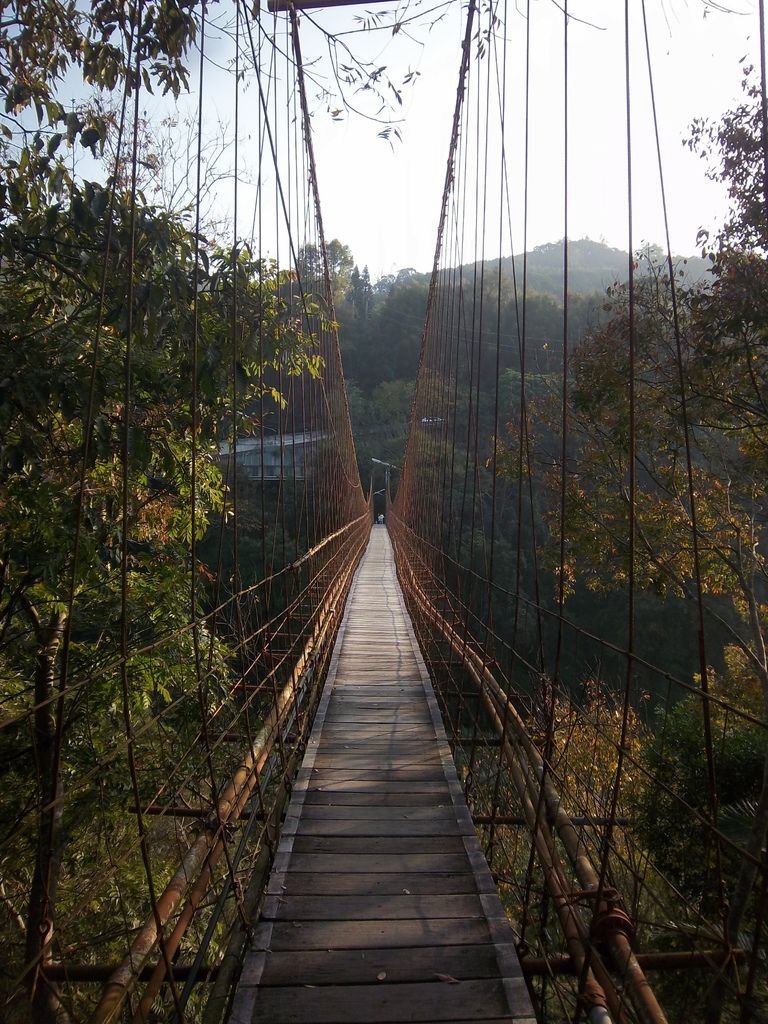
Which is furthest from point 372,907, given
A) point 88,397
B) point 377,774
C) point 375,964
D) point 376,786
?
point 88,397

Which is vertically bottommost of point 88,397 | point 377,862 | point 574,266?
point 377,862

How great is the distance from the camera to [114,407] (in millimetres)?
2783

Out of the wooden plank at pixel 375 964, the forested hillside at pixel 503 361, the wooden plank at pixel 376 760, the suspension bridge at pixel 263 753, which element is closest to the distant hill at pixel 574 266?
the forested hillside at pixel 503 361

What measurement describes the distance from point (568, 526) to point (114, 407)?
551 centimetres

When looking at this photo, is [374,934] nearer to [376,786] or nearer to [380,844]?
[380,844]

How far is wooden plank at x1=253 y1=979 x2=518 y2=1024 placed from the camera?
130cm

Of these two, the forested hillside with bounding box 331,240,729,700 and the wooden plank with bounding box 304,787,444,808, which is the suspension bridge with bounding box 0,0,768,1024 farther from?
the forested hillside with bounding box 331,240,729,700

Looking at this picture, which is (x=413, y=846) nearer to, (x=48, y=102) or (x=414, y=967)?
(x=414, y=967)

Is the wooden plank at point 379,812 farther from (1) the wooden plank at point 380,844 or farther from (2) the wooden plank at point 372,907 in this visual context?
(2) the wooden plank at point 372,907

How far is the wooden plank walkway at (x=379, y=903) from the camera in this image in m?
1.34

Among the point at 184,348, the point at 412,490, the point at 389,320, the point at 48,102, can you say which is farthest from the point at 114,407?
the point at 389,320

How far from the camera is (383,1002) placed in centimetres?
133

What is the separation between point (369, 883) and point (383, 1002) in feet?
1.37

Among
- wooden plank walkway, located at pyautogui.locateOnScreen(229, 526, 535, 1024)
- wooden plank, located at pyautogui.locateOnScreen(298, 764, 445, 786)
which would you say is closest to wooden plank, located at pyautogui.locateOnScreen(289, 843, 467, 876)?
wooden plank walkway, located at pyautogui.locateOnScreen(229, 526, 535, 1024)
